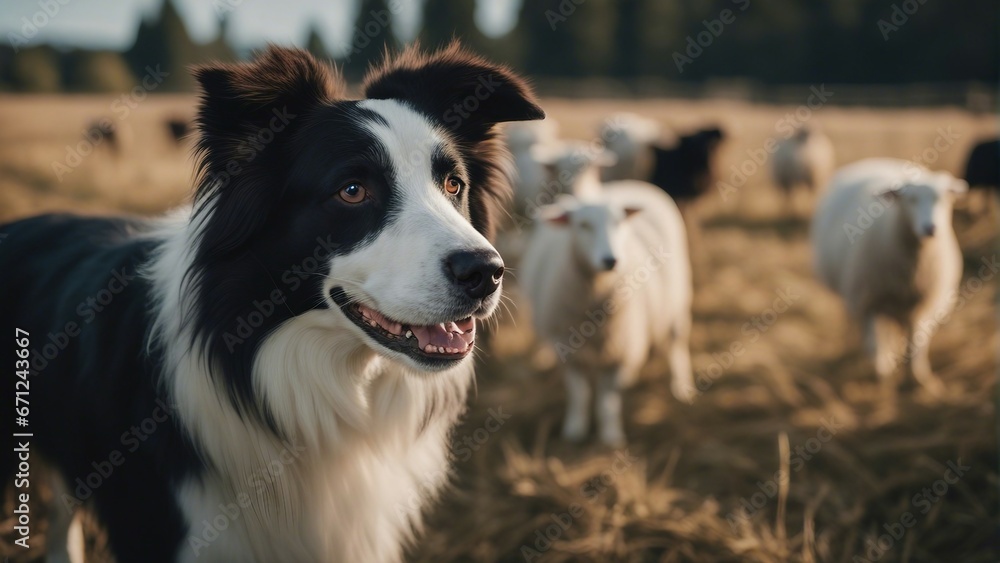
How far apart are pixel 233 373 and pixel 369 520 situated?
84 centimetres

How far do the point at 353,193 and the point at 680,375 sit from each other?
438 centimetres

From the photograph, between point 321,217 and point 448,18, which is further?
point 448,18

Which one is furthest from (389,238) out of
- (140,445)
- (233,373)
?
(140,445)

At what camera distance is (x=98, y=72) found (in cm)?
629

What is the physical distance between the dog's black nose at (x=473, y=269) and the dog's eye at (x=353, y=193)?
448 millimetres

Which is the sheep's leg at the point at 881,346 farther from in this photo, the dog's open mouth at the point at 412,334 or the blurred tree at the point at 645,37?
the blurred tree at the point at 645,37

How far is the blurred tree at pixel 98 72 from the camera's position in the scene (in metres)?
5.72

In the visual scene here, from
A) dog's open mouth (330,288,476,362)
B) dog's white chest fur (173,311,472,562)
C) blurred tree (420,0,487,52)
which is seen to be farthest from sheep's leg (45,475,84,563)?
blurred tree (420,0,487,52)

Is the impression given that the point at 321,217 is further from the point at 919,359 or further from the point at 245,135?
the point at 919,359

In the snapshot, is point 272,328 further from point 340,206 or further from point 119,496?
point 119,496

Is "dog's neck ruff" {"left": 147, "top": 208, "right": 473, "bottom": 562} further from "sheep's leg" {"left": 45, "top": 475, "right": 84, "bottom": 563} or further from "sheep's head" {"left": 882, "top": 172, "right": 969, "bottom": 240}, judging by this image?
"sheep's head" {"left": 882, "top": 172, "right": 969, "bottom": 240}

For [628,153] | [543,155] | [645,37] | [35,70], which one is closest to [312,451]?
[35,70]

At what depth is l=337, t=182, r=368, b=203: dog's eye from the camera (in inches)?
91.9

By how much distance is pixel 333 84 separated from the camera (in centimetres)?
263
